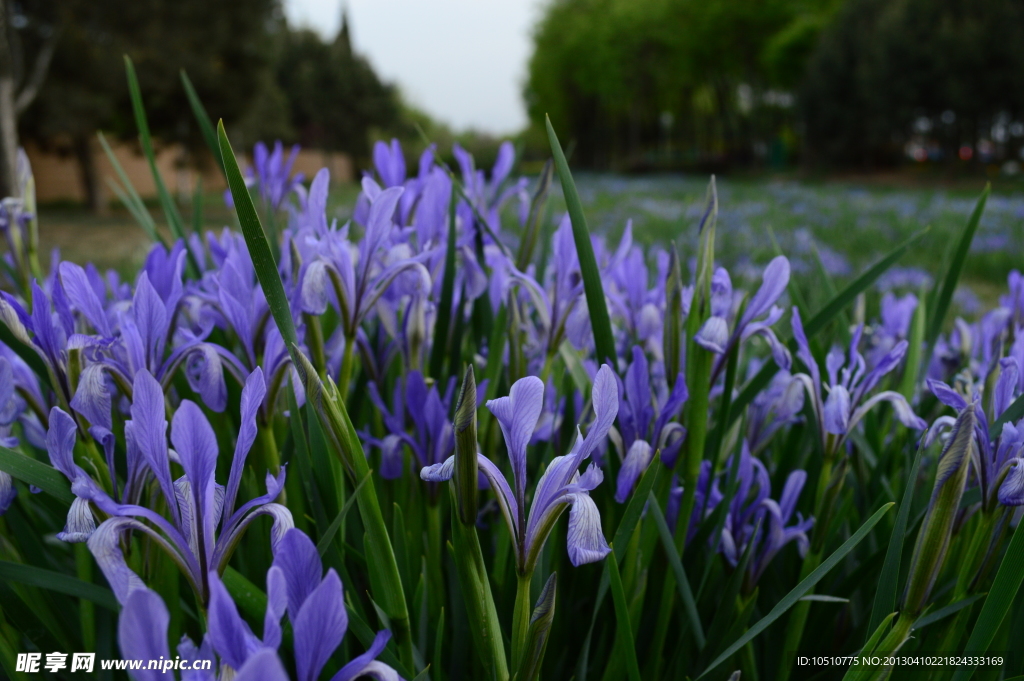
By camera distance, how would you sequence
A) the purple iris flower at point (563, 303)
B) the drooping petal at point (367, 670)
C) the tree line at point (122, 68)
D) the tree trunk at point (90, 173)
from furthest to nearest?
the tree trunk at point (90, 173)
the tree line at point (122, 68)
the purple iris flower at point (563, 303)
the drooping petal at point (367, 670)

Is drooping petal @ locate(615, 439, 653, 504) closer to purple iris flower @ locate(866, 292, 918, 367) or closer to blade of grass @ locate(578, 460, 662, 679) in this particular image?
blade of grass @ locate(578, 460, 662, 679)

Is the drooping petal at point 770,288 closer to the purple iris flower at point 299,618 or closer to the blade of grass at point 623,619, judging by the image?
the blade of grass at point 623,619

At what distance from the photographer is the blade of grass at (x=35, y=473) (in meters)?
0.57

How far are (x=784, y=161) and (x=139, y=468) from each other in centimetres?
3643

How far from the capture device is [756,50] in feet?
105

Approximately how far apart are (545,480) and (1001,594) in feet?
1.22

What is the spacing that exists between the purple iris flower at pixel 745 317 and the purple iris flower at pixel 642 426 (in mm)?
56

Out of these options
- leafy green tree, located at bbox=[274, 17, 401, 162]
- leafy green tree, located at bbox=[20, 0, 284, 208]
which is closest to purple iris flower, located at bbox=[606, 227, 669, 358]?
leafy green tree, located at bbox=[20, 0, 284, 208]

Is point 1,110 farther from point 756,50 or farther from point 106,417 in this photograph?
point 756,50

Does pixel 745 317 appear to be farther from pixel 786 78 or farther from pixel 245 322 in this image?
pixel 786 78

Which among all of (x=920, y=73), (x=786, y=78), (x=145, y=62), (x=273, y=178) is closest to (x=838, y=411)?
(x=273, y=178)

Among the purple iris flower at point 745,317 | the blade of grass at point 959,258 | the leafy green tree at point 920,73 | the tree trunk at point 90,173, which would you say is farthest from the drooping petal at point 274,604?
the leafy green tree at point 920,73

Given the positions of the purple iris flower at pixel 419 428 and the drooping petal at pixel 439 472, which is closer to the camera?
the drooping petal at pixel 439 472

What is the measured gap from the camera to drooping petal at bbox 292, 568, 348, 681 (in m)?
0.41
